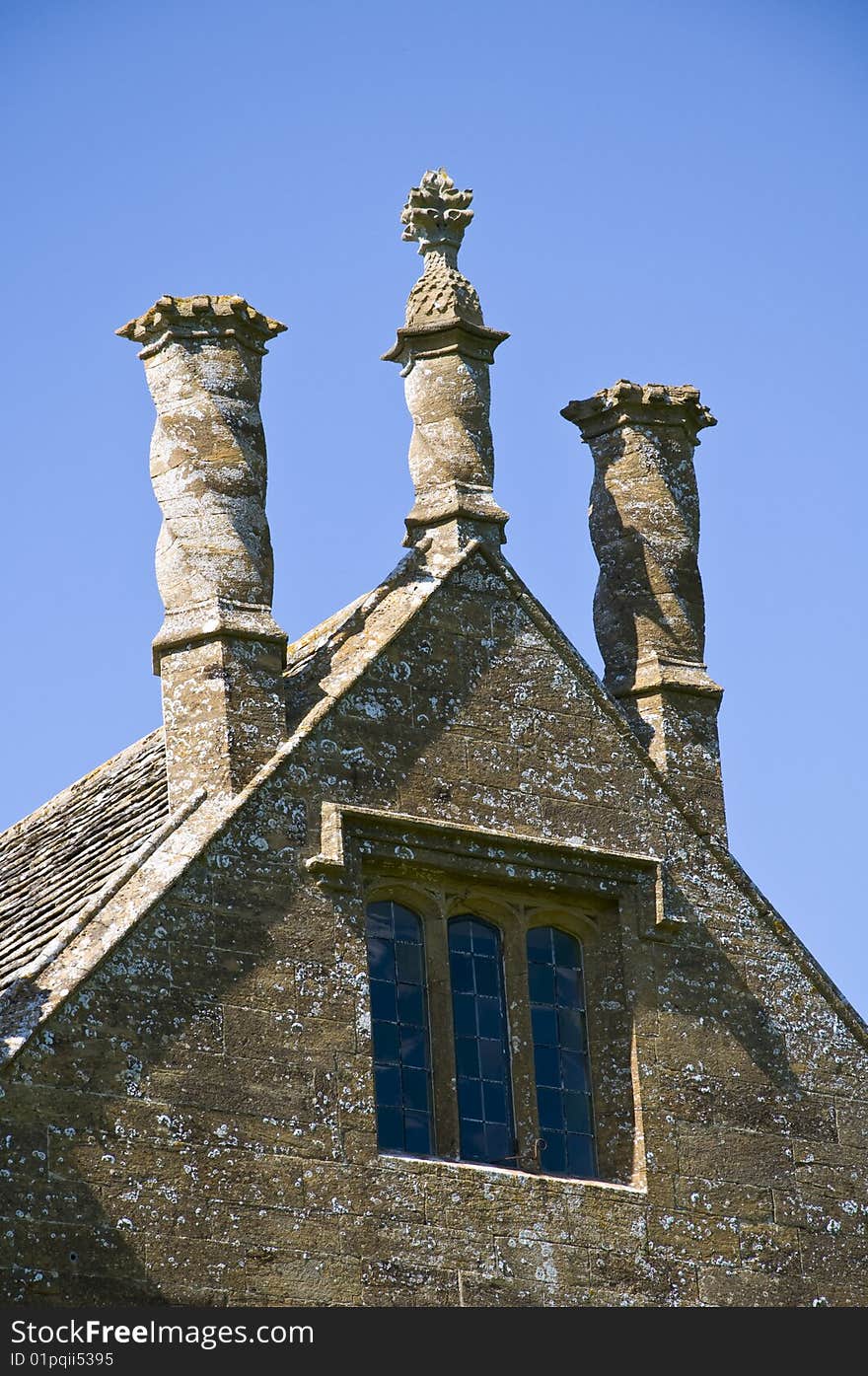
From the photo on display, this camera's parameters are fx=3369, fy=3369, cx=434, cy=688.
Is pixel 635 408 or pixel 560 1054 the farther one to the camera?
pixel 635 408

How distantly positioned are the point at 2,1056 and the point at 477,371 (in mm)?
6992

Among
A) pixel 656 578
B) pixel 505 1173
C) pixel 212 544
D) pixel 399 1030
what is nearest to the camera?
pixel 505 1173

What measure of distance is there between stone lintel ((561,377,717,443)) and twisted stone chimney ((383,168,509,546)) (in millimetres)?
1244

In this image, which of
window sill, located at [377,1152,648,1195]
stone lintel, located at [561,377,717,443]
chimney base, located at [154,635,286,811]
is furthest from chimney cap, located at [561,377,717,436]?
window sill, located at [377,1152,648,1195]

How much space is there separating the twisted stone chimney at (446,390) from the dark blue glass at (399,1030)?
3083mm

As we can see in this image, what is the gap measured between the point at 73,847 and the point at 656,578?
4.80 metres

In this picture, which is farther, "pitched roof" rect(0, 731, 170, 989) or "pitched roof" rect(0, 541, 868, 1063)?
"pitched roof" rect(0, 731, 170, 989)

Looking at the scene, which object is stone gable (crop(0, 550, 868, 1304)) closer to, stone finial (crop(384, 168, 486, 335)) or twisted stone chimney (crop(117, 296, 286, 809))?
Answer: twisted stone chimney (crop(117, 296, 286, 809))

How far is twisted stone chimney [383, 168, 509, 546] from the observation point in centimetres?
2436

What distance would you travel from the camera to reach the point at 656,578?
25344mm

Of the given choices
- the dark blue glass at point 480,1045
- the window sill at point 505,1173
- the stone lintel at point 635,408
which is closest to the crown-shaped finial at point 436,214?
the stone lintel at point 635,408

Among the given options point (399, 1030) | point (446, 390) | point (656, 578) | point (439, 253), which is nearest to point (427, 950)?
point (399, 1030)

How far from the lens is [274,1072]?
21.5 m

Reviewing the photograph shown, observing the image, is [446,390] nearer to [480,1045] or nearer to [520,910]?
[520,910]
